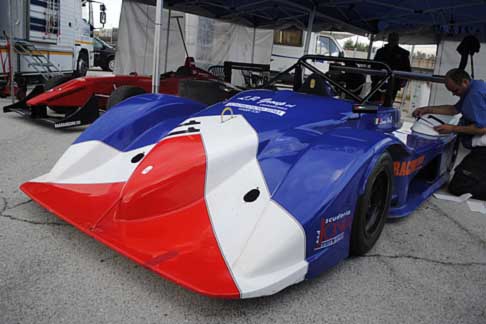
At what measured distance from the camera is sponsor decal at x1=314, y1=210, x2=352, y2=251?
6.70 feet

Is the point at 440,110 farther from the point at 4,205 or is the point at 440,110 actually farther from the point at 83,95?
the point at 83,95

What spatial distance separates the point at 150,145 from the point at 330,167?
3.97 feet

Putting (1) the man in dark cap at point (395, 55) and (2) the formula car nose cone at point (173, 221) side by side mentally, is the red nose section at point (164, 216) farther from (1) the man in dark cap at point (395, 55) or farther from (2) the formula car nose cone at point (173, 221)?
(1) the man in dark cap at point (395, 55)

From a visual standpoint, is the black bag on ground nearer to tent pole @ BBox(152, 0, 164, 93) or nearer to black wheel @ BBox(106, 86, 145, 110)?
tent pole @ BBox(152, 0, 164, 93)

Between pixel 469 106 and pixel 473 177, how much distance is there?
0.70 metres

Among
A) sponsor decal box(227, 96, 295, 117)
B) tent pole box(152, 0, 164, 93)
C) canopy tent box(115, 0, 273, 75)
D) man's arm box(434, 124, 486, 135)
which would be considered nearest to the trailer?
canopy tent box(115, 0, 273, 75)

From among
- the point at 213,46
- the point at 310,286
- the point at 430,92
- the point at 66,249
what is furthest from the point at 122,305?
the point at 213,46

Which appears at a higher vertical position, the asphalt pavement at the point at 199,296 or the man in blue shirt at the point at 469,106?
the man in blue shirt at the point at 469,106

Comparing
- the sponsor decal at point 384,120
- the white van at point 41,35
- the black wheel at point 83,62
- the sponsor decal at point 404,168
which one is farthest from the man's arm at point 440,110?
the black wheel at point 83,62

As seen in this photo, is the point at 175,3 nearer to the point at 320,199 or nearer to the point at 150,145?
the point at 150,145

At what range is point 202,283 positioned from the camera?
172cm

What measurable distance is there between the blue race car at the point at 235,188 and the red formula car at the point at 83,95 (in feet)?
8.49

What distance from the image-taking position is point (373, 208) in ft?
8.98

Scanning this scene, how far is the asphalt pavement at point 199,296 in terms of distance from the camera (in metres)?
1.87
